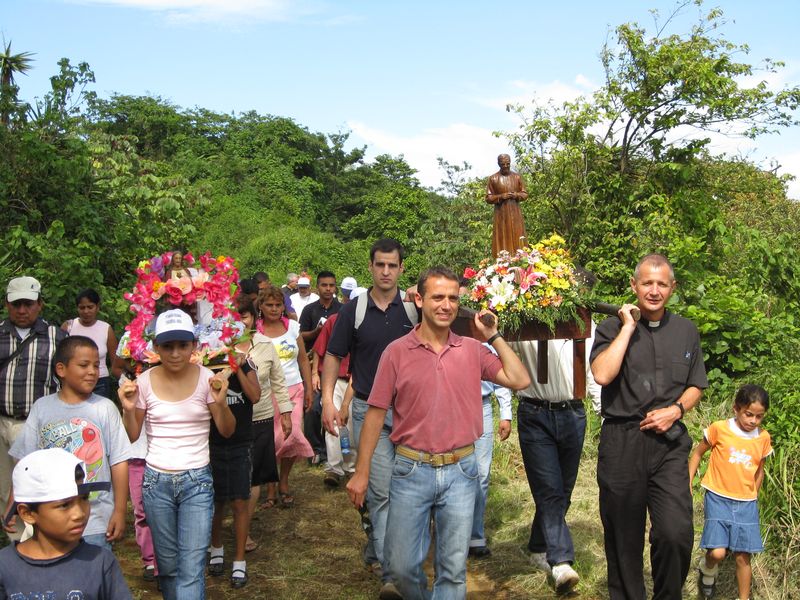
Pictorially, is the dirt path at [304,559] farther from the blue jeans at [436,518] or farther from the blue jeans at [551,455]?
the blue jeans at [436,518]

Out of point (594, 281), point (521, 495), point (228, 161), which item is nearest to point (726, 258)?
point (521, 495)

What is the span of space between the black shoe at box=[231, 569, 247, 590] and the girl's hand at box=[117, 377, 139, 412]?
87.3 inches

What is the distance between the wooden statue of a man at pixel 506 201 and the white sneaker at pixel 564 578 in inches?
128

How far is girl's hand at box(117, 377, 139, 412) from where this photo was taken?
189 inches

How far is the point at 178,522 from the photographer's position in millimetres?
5035

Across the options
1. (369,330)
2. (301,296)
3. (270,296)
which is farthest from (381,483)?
(301,296)

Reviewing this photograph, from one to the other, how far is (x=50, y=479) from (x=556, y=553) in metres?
3.99

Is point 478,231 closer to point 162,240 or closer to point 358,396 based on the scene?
point 162,240

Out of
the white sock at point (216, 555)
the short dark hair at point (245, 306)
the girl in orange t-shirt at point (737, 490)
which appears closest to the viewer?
the girl in orange t-shirt at point (737, 490)

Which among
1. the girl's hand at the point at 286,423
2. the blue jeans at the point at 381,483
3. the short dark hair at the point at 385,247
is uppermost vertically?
the short dark hair at the point at 385,247

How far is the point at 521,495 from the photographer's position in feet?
27.7

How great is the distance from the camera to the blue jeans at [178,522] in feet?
16.2

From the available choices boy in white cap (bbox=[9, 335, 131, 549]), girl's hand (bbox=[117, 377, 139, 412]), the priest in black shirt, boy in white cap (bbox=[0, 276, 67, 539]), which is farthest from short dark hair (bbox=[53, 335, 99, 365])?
the priest in black shirt

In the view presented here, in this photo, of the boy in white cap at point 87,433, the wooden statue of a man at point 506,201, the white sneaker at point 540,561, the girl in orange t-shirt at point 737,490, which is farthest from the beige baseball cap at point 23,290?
the girl in orange t-shirt at point 737,490
